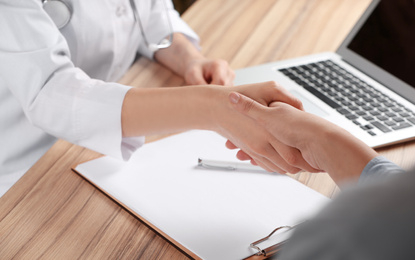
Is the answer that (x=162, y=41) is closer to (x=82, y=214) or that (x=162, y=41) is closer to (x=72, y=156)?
(x=72, y=156)

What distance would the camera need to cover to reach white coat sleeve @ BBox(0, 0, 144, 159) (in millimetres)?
768

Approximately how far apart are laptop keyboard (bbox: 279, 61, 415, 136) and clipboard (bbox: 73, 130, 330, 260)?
0.75ft

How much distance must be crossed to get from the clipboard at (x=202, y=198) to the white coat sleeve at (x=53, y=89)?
5cm

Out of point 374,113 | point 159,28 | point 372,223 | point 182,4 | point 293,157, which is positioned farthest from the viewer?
point 182,4

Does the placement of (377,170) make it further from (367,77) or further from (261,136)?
(367,77)

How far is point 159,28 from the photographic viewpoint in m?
1.14

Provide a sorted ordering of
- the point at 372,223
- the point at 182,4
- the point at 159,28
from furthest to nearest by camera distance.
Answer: the point at 182,4 → the point at 159,28 → the point at 372,223

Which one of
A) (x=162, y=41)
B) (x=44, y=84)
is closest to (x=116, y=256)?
(x=44, y=84)

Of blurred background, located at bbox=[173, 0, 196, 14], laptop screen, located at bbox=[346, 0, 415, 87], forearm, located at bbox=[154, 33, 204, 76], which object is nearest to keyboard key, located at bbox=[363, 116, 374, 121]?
laptop screen, located at bbox=[346, 0, 415, 87]

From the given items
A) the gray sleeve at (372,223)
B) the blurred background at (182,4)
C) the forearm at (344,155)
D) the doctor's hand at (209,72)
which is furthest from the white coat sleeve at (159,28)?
the blurred background at (182,4)

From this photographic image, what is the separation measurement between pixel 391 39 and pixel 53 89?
0.71 metres

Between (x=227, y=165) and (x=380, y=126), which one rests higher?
(x=380, y=126)

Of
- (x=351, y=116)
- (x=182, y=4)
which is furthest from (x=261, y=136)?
(x=182, y=4)

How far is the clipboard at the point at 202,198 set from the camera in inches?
24.6
